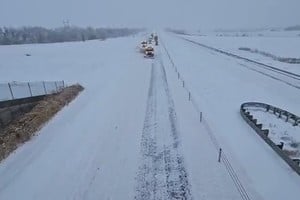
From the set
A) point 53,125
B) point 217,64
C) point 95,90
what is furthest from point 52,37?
point 53,125

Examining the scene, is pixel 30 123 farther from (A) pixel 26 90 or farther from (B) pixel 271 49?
(B) pixel 271 49

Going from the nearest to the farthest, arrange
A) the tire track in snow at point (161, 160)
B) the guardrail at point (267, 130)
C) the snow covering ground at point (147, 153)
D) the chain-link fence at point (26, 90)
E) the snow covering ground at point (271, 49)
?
1. the tire track in snow at point (161, 160)
2. the snow covering ground at point (147, 153)
3. the guardrail at point (267, 130)
4. the chain-link fence at point (26, 90)
5. the snow covering ground at point (271, 49)

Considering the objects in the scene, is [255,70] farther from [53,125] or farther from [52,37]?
[52,37]

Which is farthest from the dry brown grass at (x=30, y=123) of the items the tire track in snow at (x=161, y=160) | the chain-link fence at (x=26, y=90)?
the tire track in snow at (x=161, y=160)

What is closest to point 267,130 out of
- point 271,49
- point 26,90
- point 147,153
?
point 147,153

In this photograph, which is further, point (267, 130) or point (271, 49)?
point (271, 49)

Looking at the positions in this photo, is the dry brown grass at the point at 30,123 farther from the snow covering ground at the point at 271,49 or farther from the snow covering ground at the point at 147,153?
the snow covering ground at the point at 271,49
